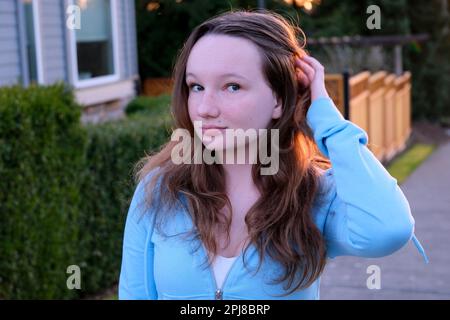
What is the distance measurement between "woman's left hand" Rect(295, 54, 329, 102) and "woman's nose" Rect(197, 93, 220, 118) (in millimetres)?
285

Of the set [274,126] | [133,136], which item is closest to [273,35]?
[274,126]

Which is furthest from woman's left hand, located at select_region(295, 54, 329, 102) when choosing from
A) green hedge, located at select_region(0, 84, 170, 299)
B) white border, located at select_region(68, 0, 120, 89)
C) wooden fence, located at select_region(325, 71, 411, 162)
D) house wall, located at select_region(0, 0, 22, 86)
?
white border, located at select_region(68, 0, 120, 89)

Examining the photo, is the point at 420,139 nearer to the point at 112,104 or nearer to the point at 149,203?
the point at 112,104

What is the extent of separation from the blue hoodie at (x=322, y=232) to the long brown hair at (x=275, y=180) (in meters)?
0.04

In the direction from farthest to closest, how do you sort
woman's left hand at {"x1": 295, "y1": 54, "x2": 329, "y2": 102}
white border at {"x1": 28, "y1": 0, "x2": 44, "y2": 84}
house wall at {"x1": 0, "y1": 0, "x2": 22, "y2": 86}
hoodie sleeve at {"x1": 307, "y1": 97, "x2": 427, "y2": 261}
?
white border at {"x1": 28, "y1": 0, "x2": 44, "y2": 84} → house wall at {"x1": 0, "y1": 0, "x2": 22, "y2": 86} → woman's left hand at {"x1": 295, "y1": 54, "x2": 329, "y2": 102} → hoodie sleeve at {"x1": 307, "y1": 97, "x2": 427, "y2": 261}

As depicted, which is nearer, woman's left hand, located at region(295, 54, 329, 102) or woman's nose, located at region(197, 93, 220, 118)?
woman's nose, located at region(197, 93, 220, 118)

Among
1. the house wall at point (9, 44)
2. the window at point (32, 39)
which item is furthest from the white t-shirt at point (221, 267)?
the window at point (32, 39)

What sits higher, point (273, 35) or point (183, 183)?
point (273, 35)

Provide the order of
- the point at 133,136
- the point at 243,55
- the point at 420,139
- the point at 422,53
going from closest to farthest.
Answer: the point at 243,55
the point at 133,136
the point at 420,139
the point at 422,53

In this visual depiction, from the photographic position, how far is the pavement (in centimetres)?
595

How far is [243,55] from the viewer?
1.98 m

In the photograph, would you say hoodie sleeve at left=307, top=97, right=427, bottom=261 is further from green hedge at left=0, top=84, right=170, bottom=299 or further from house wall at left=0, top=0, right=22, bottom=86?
house wall at left=0, top=0, right=22, bottom=86

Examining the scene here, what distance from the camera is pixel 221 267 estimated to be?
2020 millimetres

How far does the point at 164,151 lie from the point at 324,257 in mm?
560
